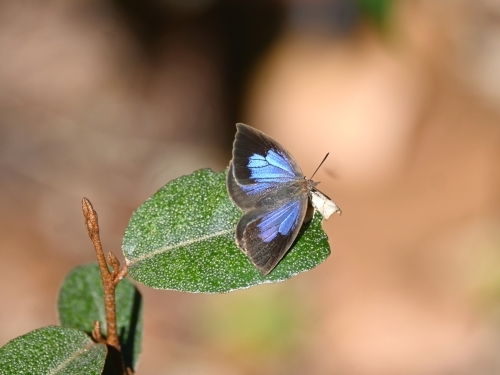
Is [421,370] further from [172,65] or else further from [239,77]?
[172,65]

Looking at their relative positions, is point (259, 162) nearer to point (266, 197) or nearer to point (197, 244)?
point (266, 197)

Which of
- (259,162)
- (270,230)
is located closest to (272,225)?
(270,230)

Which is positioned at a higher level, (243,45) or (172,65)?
(243,45)

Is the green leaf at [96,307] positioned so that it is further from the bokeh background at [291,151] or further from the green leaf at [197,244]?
the bokeh background at [291,151]

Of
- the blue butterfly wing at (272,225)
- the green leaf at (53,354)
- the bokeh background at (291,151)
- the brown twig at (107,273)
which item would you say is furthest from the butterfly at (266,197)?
the bokeh background at (291,151)

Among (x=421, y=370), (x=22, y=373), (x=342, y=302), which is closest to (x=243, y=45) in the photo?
(x=342, y=302)

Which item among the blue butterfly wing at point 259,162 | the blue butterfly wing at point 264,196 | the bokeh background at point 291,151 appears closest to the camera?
the blue butterfly wing at point 264,196

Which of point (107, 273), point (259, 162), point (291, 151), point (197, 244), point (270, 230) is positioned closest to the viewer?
point (107, 273)
